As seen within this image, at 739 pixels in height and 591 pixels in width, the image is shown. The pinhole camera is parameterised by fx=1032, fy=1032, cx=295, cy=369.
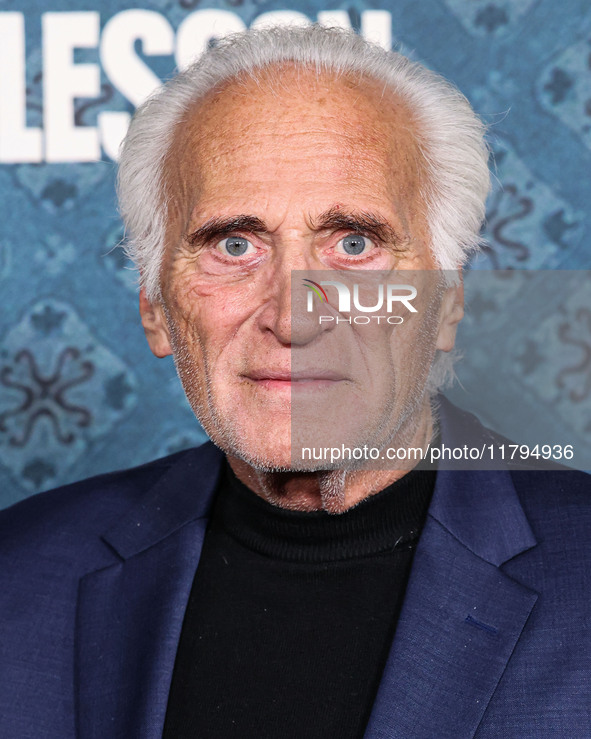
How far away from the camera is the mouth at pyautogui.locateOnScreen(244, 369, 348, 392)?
4.54ft

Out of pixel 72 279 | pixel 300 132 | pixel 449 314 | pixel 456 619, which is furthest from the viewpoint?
pixel 72 279

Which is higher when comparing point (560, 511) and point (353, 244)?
point (353, 244)

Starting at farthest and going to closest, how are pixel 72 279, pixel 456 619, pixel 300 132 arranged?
pixel 72 279 < pixel 300 132 < pixel 456 619

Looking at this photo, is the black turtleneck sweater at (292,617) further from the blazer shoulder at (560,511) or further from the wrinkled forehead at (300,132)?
the wrinkled forehead at (300,132)

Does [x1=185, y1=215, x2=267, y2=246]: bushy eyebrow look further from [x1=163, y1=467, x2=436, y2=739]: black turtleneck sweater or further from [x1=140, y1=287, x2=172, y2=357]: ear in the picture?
[x1=163, y1=467, x2=436, y2=739]: black turtleneck sweater

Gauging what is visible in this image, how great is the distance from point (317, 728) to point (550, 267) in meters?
1.15

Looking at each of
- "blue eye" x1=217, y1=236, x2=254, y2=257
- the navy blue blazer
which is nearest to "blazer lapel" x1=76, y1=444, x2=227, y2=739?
the navy blue blazer

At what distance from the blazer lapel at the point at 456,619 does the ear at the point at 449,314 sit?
0.25m

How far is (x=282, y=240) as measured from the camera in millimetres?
1425

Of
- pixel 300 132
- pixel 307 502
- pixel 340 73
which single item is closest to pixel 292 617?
pixel 307 502

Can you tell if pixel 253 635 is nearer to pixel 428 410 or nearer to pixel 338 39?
pixel 428 410

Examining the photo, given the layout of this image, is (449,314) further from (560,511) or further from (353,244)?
(560,511)

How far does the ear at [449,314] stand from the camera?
1610mm

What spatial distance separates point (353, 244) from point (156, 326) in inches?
14.8
